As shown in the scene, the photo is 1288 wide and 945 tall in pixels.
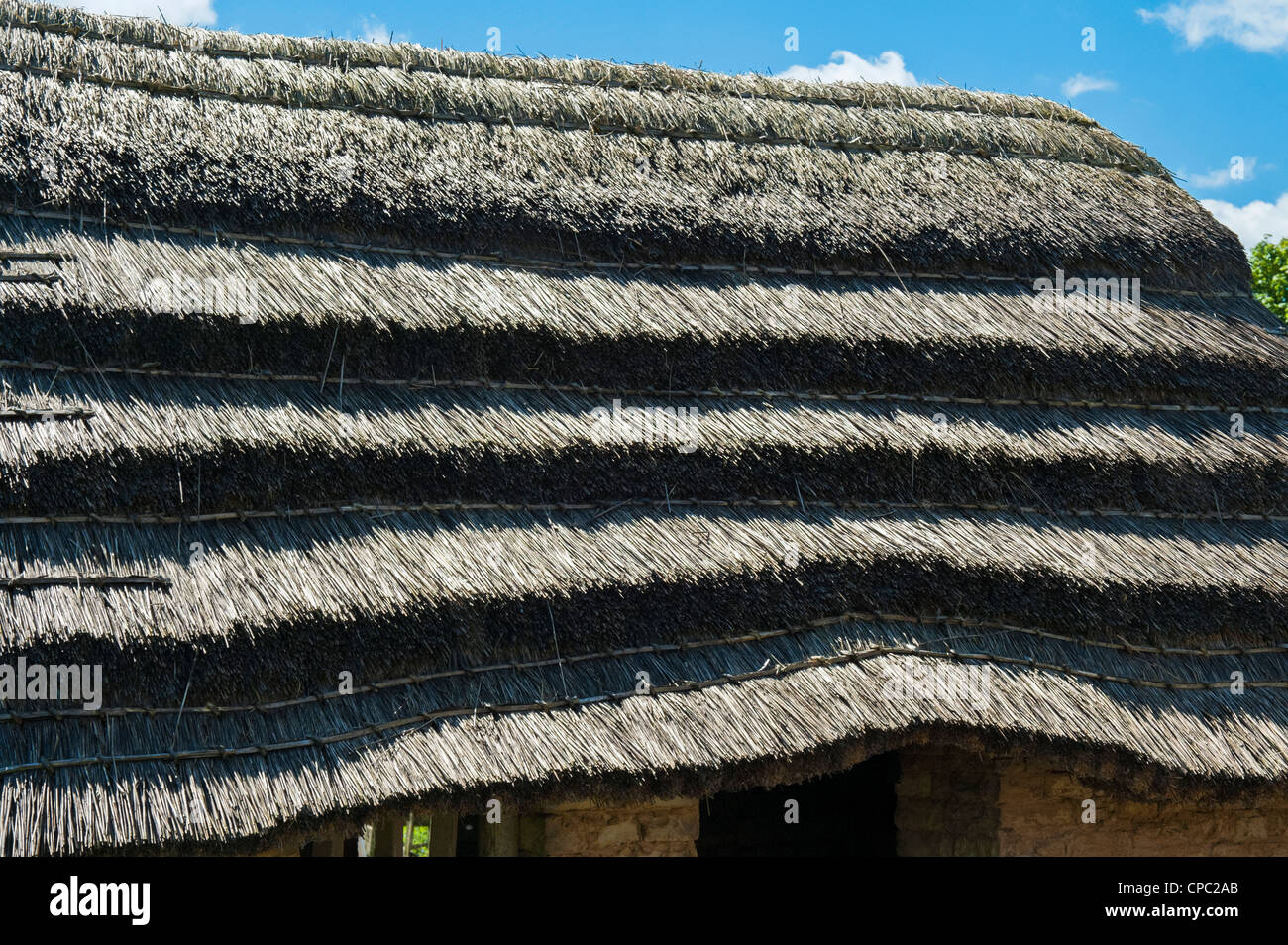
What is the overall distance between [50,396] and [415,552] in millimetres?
1722

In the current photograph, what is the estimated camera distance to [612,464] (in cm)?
655

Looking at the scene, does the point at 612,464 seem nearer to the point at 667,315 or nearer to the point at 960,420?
the point at 667,315

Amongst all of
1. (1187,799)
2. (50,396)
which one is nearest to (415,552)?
(50,396)

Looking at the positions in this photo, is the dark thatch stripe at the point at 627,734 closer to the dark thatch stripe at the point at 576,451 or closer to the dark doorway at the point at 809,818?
the dark thatch stripe at the point at 576,451

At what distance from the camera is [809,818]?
26.0 ft

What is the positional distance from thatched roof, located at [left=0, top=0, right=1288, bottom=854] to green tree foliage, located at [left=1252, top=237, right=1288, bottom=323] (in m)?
15.6

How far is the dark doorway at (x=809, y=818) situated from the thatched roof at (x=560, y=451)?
5.41 ft

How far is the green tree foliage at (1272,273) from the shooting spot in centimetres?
Result: 2291

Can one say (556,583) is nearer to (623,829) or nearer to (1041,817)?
(623,829)

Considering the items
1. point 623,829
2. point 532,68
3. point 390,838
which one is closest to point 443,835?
point 390,838
